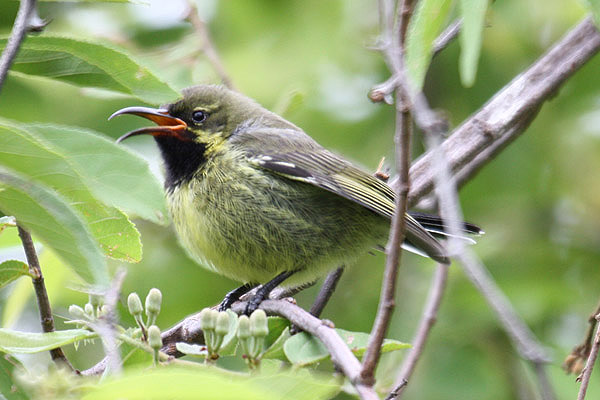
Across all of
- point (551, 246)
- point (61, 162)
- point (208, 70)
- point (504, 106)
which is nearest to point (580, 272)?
point (551, 246)

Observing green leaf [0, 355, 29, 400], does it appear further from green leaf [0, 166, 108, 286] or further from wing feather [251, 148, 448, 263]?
wing feather [251, 148, 448, 263]

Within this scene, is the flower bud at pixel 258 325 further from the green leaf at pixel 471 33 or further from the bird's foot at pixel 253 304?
the bird's foot at pixel 253 304

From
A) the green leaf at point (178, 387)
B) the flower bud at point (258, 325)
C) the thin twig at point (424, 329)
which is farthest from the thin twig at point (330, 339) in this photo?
the green leaf at point (178, 387)

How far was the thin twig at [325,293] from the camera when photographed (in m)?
3.80

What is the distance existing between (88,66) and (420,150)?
3752 millimetres

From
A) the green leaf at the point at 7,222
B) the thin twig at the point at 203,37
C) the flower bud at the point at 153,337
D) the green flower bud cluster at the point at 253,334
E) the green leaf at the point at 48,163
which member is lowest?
the flower bud at the point at 153,337

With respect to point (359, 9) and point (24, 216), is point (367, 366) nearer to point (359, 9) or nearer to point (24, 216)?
point (24, 216)

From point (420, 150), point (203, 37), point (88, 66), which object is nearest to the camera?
point (88, 66)

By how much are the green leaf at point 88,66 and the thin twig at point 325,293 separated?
1.57m

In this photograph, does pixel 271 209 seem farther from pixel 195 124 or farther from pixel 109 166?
pixel 109 166

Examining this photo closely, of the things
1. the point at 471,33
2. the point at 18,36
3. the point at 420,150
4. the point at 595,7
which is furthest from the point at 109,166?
the point at 420,150

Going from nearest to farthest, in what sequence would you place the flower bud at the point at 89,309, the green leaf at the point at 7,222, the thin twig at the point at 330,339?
the thin twig at the point at 330,339, the flower bud at the point at 89,309, the green leaf at the point at 7,222

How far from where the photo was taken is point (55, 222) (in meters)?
1.86

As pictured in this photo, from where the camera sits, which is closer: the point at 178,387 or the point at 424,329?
the point at 178,387
